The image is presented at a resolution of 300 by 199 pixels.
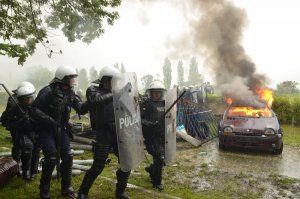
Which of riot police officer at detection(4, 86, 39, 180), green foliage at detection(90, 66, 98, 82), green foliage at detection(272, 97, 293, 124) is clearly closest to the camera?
riot police officer at detection(4, 86, 39, 180)

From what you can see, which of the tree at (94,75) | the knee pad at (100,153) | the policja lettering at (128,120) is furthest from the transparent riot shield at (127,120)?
the tree at (94,75)

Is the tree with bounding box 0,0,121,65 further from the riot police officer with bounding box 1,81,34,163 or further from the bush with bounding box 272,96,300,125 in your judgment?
the bush with bounding box 272,96,300,125

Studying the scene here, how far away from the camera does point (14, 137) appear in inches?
233

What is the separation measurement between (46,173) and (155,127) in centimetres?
210

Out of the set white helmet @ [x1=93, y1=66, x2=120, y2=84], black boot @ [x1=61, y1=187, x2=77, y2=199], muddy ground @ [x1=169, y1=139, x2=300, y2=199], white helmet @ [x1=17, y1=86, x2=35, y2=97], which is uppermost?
white helmet @ [x1=93, y1=66, x2=120, y2=84]

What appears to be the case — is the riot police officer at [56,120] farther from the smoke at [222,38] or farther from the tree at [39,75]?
the tree at [39,75]

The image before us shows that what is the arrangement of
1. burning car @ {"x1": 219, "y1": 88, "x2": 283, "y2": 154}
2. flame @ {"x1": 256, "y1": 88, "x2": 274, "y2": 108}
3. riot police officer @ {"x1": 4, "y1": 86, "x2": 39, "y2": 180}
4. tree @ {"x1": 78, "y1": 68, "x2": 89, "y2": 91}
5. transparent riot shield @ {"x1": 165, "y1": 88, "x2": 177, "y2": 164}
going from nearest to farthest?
riot police officer @ {"x1": 4, "y1": 86, "x2": 39, "y2": 180} < transparent riot shield @ {"x1": 165, "y1": 88, "x2": 177, "y2": 164} < burning car @ {"x1": 219, "y1": 88, "x2": 283, "y2": 154} < flame @ {"x1": 256, "y1": 88, "x2": 274, "y2": 108} < tree @ {"x1": 78, "y1": 68, "x2": 89, "y2": 91}

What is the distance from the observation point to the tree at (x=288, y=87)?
144ft

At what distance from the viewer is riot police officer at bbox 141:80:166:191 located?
5.73 metres

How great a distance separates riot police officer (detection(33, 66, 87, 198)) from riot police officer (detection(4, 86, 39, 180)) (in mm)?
1027

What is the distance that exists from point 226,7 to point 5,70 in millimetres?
127379

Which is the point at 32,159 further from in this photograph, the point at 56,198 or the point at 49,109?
the point at 49,109

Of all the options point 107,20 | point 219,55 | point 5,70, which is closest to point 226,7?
point 219,55

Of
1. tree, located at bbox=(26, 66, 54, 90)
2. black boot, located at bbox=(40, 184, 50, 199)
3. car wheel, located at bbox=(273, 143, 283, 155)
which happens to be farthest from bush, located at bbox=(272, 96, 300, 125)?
tree, located at bbox=(26, 66, 54, 90)
